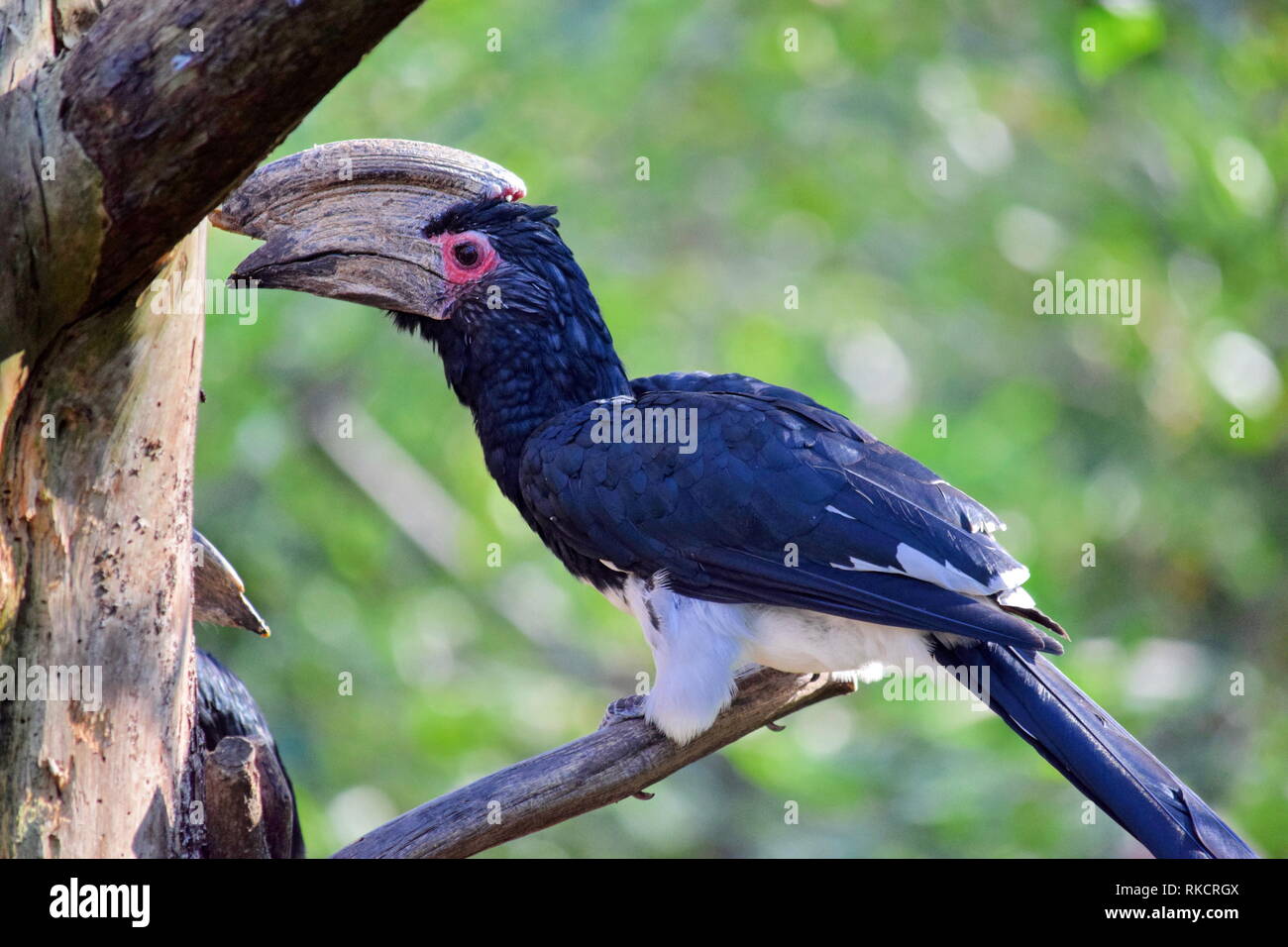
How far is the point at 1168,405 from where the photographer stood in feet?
22.4

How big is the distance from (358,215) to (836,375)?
319cm

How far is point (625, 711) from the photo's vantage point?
130 inches

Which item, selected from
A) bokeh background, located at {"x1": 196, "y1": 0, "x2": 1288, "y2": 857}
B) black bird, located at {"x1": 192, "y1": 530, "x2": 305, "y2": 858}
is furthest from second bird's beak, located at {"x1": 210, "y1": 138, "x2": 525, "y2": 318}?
bokeh background, located at {"x1": 196, "y1": 0, "x2": 1288, "y2": 857}

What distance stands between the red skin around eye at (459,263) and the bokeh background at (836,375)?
6.80 ft

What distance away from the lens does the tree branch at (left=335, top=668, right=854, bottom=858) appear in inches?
106

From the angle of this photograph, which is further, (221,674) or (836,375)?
(836,375)

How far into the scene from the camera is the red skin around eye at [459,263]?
3545 millimetres

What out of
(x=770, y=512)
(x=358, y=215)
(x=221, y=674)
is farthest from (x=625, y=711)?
(x=358, y=215)

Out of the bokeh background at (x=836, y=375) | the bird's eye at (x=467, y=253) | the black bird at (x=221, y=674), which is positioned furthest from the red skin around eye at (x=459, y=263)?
the bokeh background at (x=836, y=375)

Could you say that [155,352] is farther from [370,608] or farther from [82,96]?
[370,608]

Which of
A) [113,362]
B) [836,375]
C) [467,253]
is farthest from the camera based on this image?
[836,375]

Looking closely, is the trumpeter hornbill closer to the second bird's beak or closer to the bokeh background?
the second bird's beak

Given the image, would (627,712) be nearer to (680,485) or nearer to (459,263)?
(680,485)
